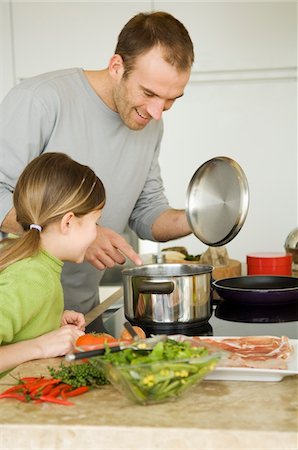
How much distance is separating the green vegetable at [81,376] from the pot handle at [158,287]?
29cm

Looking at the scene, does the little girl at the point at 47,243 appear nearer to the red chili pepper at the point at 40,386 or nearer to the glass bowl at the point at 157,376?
the red chili pepper at the point at 40,386

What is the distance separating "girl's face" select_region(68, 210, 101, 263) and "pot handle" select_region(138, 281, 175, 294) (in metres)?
0.20

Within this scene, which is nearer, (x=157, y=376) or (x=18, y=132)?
(x=157, y=376)

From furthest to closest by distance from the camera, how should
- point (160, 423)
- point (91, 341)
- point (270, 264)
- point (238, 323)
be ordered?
point (270, 264) → point (238, 323) → point (91, 341) → point (160, 423)

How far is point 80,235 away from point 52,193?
0.11m

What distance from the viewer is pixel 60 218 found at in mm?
1586

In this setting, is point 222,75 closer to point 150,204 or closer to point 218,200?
point 150,204

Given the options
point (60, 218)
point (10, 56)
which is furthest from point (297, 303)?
point (10, 56)

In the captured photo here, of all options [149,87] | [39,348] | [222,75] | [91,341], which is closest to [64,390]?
[91,341]

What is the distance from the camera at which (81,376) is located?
118 cm

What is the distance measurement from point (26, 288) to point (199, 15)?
2.61 meters

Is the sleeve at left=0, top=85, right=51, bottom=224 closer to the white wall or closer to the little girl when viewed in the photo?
the little girl

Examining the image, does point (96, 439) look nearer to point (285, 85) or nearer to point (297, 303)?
point (297, 303)

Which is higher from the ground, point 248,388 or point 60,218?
point 60,218
